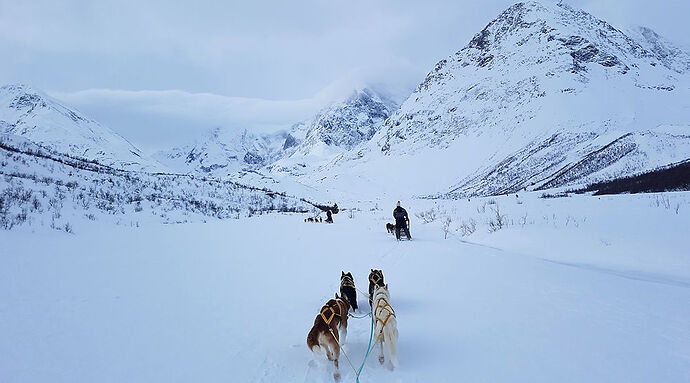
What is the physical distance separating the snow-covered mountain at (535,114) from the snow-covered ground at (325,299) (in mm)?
35886

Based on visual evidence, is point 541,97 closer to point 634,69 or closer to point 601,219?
point 634,69

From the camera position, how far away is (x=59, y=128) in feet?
354

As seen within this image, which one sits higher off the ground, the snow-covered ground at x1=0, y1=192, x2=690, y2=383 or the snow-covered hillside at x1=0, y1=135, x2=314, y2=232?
the snow-covered hillside at x1=0, y1=135, x2=314, y2=232

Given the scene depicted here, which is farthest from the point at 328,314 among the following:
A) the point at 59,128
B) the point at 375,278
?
the point at 59,128

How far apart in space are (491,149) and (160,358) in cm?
8275

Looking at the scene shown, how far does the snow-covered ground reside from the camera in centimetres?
318

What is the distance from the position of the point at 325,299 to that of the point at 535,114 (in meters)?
86.9

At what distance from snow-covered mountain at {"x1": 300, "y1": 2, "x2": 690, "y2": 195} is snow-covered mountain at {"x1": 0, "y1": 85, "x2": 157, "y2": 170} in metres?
64.9

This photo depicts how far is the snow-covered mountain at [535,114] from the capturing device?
46.6 m

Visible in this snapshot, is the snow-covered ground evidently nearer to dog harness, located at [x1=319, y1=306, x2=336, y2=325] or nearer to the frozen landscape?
the frozen landscape

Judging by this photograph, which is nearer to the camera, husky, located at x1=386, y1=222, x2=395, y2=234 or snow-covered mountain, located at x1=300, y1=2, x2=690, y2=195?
husky, located at x1=386, y1=222, x2=395, y2=234

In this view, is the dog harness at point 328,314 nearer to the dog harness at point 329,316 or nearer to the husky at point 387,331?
the dog harness at point 329,316

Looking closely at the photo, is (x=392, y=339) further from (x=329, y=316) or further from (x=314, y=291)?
(x=314, y=291)

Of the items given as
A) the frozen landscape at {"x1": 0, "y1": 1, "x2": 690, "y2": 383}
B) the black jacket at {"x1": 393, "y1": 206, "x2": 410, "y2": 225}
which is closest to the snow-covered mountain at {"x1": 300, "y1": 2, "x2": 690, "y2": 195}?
the frozen landscape at {"x1": 0, "y1": 1, "x2": 690, "y2": 383}
